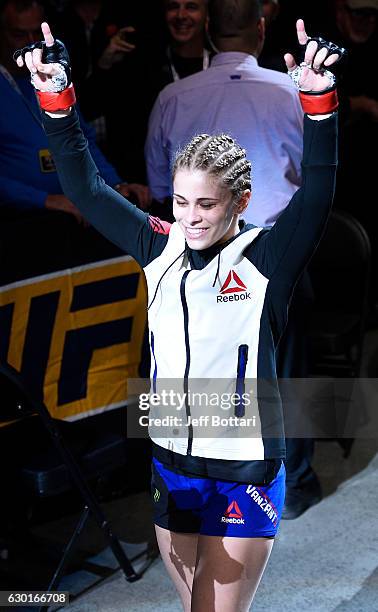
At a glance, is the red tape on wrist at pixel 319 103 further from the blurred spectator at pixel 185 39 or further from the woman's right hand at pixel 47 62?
the blurred spectator at pixel 185 39

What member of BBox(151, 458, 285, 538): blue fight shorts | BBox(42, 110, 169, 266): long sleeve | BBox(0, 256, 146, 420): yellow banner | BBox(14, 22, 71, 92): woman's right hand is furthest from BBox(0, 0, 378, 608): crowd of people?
BBox(14, 22, 71, 92): woman's right hand

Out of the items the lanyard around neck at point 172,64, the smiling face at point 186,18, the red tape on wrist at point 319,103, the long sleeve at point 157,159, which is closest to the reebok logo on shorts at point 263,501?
the red tape on wrist at point 319,103

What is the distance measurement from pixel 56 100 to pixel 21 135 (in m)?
1.98

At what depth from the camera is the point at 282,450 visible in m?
2.51

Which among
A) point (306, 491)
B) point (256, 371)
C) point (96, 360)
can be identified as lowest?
point (306, 491)

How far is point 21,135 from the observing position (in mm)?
4348

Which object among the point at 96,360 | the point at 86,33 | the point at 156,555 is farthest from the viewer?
the point at 86,33

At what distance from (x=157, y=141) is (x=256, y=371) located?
2.10 metres

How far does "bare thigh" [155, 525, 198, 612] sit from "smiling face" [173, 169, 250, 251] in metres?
0.70

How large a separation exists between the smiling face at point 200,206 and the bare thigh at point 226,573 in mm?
702

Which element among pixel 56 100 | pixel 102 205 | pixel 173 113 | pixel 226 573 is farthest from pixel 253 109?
pixel 226 573

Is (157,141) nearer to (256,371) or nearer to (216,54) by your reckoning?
(216,54)

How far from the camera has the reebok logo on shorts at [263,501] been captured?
8.07 ft

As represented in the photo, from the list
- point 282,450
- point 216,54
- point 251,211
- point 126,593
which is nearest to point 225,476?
point 282,450
